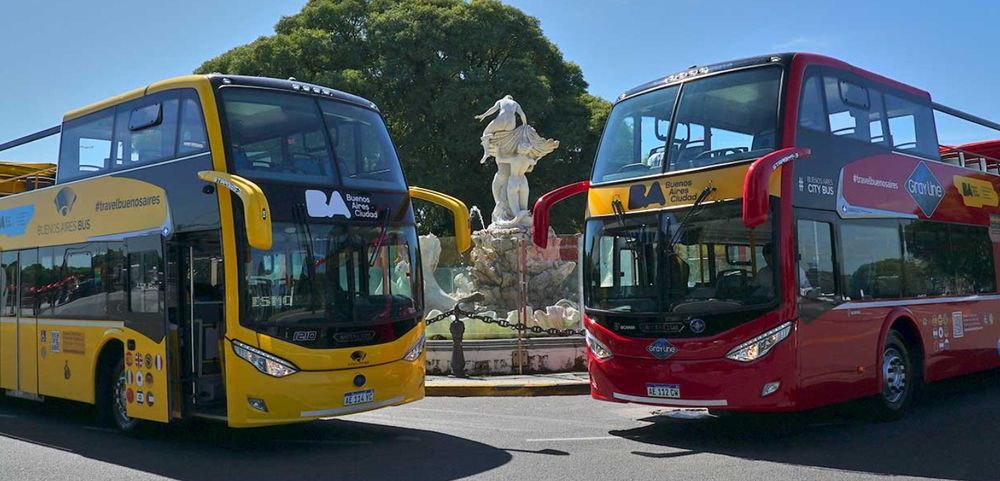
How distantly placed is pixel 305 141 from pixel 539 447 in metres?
Result: 3.84

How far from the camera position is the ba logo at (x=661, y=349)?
30.6ft

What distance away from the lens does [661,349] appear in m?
9.39

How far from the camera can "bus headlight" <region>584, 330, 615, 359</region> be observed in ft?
32.6

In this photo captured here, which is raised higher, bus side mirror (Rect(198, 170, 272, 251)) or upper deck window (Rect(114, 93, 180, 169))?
upper deck window (Rect(114, 93, 180, 169))

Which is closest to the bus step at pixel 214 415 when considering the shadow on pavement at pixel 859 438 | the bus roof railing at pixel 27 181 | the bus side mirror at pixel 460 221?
the bus side mirror at pixel 460 221

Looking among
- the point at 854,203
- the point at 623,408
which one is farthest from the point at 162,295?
the point at 854,203

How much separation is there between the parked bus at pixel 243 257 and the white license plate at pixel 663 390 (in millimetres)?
2405

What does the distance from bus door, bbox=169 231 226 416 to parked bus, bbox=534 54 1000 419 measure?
145 inches

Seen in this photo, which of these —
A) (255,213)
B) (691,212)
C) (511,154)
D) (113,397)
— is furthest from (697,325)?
(511,154)

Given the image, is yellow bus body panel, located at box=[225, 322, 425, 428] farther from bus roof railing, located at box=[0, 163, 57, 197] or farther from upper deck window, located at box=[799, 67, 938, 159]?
bus roof railing, located at box=[0, 163, 57, 197]

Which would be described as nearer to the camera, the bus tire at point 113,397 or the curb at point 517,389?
the bus tire at point 113,397

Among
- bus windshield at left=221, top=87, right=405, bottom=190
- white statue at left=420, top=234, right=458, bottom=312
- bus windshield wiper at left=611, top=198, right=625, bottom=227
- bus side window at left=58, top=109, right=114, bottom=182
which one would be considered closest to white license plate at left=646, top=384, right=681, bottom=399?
bus windshield wiper at left=611, top=198, right=625, bottom=227

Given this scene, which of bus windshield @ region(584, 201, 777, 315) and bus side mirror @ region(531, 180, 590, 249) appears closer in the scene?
bus windshield @ region(584, 201, 777, 315)

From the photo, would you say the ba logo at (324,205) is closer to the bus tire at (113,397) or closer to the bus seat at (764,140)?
the bus tire at (113,397)
